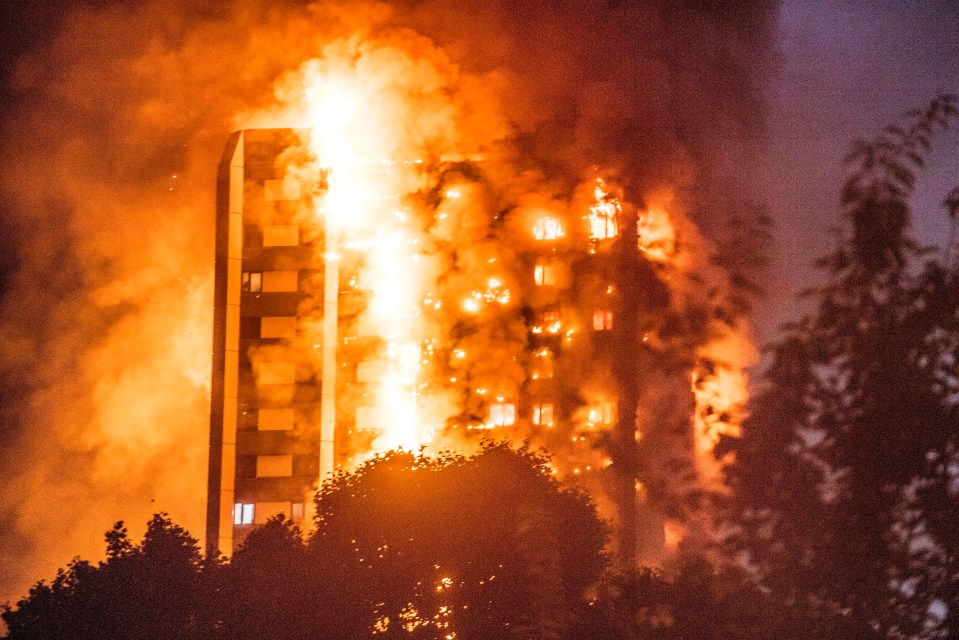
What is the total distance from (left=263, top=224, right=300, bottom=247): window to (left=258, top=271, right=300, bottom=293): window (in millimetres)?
1583

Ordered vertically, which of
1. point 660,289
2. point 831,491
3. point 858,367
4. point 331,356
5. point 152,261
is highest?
point 152,261

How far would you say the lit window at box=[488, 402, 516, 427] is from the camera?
164ft

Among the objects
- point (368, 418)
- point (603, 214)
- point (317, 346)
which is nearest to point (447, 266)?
point (368, 418)

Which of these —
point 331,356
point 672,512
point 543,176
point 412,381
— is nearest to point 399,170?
point 543,176

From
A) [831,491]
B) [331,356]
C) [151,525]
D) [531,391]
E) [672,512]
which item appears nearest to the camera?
[831,491]

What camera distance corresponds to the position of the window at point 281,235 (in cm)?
6619

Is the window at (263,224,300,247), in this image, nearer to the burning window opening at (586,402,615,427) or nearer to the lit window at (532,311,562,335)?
the lit window at (532,311,562,335)

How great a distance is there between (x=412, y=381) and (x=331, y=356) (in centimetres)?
1167

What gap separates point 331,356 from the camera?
63.8m

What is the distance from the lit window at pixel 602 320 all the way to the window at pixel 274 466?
2177 centimetres

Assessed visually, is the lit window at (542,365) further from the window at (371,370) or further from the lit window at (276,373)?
the lit window at (276,373)

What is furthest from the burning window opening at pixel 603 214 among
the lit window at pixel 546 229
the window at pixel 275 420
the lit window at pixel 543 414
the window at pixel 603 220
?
the window at pixel 275 420

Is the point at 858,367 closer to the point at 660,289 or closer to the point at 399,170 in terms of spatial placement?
the point at 660,289

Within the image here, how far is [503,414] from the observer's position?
5075 centimetres
